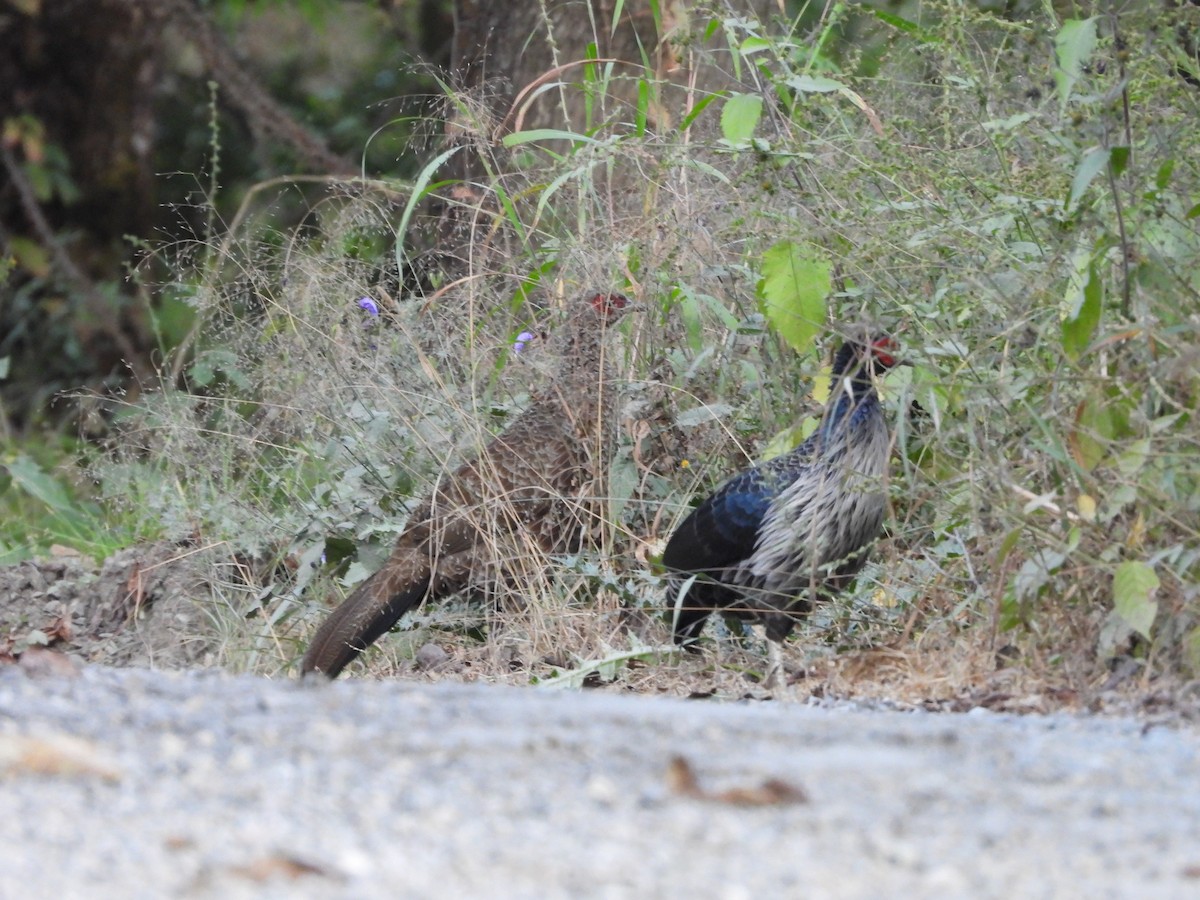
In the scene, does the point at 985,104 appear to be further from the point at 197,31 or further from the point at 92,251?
the point at 92,251

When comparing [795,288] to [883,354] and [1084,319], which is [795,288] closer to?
[883,354]

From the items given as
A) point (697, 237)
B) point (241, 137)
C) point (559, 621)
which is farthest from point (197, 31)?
point (559, 621)

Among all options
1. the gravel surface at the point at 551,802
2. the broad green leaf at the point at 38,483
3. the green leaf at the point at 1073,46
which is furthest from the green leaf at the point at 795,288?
the broad green leaf at the point at 38,483

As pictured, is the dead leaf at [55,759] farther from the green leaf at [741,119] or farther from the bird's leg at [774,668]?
the green leaf at [741,119]

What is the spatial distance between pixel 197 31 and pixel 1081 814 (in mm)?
8323

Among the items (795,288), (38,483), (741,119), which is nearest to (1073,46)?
(741,119)

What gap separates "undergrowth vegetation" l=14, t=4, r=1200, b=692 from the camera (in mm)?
3490

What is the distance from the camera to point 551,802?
209 cm

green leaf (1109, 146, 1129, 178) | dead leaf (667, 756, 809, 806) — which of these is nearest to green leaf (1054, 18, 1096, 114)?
green leaf (1109, 146, 1129, 178)

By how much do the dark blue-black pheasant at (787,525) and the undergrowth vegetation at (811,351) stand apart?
3.7 inches

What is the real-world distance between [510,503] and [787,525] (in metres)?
0.84

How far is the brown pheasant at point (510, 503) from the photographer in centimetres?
488

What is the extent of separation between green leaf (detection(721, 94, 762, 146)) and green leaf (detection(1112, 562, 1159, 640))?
1.55 meters

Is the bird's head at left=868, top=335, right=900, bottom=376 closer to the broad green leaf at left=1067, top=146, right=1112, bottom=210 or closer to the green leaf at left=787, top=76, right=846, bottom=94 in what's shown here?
the green leaf at left=787, top=76, right=846, bottom=94
